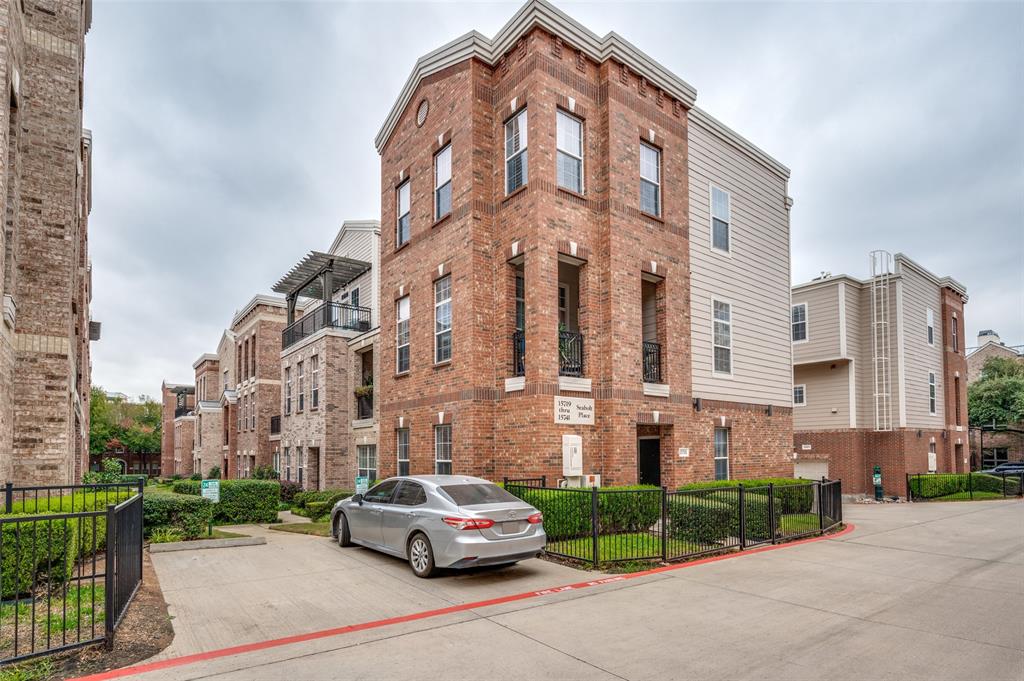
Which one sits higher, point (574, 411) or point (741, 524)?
point (574, 411)

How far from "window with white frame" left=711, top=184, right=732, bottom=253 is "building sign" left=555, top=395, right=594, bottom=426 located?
7309 millimetres

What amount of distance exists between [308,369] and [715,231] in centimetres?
1642

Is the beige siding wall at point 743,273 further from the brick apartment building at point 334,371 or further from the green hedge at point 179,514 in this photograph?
the green hedge at point 179,514

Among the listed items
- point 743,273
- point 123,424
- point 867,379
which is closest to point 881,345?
point 867,379

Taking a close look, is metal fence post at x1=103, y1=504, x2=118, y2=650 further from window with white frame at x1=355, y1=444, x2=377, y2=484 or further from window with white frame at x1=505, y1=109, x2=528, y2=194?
window with white frame at x1=355, y1=444, x2=377, y2=484

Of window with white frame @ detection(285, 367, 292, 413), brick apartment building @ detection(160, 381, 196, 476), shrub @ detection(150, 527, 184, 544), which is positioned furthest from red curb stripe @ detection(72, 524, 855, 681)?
brick apartment building @ detection(160, 381, 196, 476)

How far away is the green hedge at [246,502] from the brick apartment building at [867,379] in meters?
23.0

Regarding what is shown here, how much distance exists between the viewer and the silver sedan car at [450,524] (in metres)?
8.95

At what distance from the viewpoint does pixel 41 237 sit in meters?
12.9

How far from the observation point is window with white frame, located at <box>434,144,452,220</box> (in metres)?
17.0

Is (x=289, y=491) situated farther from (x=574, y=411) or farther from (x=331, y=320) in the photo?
(x=574, y=411)

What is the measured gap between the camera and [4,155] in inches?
382

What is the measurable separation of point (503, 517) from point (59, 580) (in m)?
5.93

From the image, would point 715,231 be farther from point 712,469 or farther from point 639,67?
point 712,469
